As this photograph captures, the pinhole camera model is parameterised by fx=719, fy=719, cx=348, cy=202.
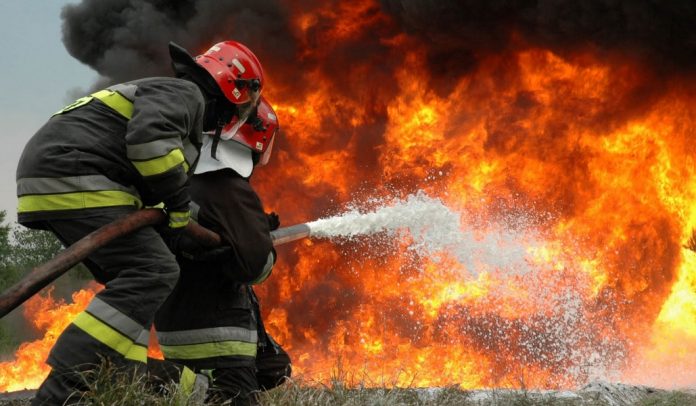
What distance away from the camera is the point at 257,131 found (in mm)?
4230

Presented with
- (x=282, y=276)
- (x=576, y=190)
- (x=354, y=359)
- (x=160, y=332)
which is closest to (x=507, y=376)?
(x=354, y=359)

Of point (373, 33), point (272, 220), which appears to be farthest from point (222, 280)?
point (373, 33)

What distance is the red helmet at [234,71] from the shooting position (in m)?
3.92

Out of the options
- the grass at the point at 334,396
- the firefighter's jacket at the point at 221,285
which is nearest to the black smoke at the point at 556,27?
the grass at the point at 334,396

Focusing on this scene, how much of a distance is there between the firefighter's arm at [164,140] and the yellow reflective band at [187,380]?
802mm

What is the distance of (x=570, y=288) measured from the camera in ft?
29.7

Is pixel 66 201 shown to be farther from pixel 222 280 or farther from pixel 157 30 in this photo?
pixel 157 30

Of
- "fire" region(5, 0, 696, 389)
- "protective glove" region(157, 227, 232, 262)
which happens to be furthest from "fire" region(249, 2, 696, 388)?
"protective glove" region(157, 227, 232, 262)

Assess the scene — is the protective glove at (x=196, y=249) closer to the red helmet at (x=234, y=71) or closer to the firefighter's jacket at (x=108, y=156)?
the firefighter's jacket at (x=108, y=156)

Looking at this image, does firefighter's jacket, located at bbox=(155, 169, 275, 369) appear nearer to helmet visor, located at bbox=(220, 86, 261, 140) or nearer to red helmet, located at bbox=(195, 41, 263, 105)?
helmet visor, located at bbox=(220, 86, 261, 140)

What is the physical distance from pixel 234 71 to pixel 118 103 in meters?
0.77

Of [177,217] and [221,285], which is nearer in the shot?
→ [177,217]

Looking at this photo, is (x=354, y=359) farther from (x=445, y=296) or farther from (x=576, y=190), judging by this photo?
(x=576, y=190)

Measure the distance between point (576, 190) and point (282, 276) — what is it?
4.03m
